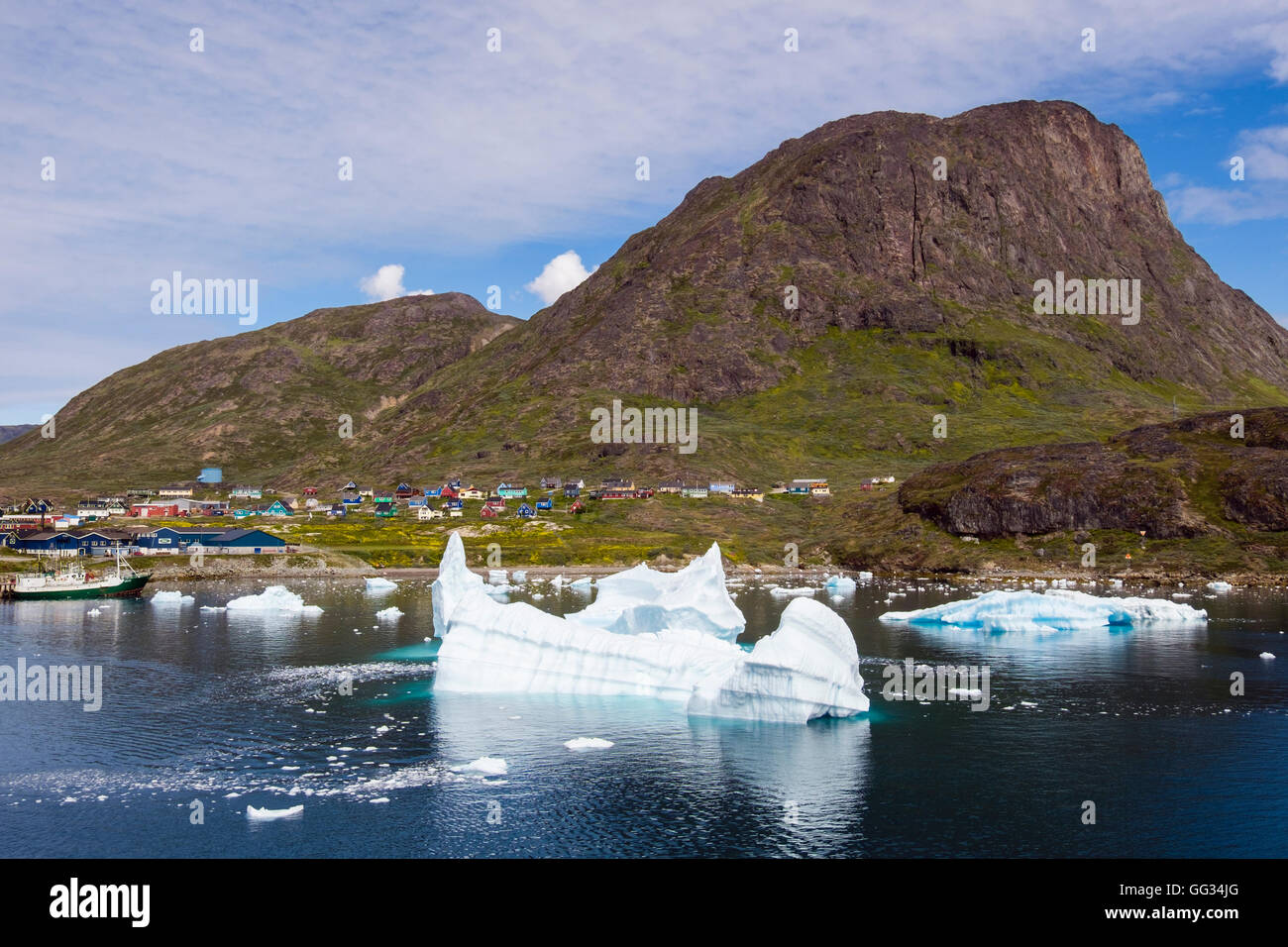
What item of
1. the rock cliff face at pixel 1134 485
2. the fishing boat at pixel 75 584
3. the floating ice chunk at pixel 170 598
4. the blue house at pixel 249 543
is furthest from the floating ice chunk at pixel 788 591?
the fishing boat at pixel 75 584

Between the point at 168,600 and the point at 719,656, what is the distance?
88960 mm

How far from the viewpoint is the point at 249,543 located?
167m

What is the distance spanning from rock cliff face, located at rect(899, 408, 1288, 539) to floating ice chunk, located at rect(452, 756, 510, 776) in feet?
474

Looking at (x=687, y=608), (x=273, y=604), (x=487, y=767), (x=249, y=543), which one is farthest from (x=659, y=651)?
(x=249, y=543)

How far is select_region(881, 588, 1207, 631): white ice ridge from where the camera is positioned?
98.8m

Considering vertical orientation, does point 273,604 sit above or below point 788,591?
above

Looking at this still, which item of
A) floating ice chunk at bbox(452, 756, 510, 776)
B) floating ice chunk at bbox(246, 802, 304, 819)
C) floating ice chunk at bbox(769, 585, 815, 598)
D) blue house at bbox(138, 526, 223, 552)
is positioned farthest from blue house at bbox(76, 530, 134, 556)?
floating ice chunk at bbox(246, 802, 304, 819)

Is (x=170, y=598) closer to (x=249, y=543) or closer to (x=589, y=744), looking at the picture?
(x=249, y=543)

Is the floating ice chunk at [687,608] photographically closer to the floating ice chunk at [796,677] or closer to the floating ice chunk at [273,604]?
the floating ice chunk at [796,677]
